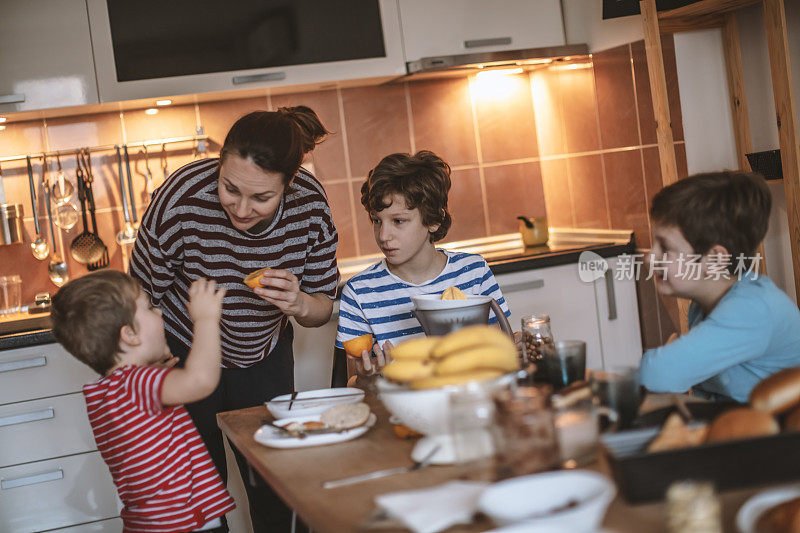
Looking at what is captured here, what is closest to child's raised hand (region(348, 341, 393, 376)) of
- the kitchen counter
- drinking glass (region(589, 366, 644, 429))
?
drinking glass (region(589, 366, 644, 429))

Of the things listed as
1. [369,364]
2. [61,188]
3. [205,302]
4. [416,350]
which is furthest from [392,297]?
[61,188]

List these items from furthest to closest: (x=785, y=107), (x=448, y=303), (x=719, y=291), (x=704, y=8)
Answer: (x=704, y=8)
(x=785, y=107)
(x=719, y=291)
(x=448, y=303)

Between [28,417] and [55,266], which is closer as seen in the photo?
[28,417]

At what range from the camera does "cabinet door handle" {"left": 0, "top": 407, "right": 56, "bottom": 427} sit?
8.27ft

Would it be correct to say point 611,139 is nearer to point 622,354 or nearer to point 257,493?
point 622,354

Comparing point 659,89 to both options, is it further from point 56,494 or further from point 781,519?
point 56,494

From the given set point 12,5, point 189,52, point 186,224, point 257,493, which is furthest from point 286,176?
point 12,5

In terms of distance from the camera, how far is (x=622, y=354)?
2.99 meters

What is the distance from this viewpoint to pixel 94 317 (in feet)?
4.83

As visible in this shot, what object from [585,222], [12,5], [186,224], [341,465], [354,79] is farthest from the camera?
[585,222]

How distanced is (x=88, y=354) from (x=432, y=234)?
3.11ft

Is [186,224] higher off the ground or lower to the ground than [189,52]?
lower

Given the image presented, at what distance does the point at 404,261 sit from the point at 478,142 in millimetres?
1490

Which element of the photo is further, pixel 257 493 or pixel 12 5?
pixel 12 5
